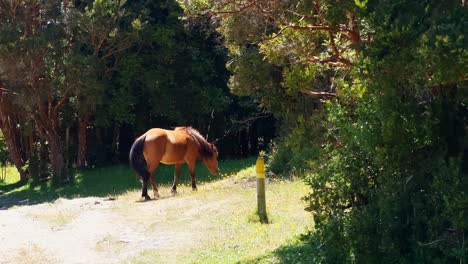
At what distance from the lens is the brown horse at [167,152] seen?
1856 cm

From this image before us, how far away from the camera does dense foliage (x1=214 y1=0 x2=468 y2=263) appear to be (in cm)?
700

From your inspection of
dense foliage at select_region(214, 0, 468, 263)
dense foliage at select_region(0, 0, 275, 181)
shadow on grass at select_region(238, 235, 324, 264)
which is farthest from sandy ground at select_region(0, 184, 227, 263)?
dense foliage at select_region(0, 0, 275, 181)

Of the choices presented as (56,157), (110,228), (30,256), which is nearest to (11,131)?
(56,157)

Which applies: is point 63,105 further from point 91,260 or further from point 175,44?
point 91,260

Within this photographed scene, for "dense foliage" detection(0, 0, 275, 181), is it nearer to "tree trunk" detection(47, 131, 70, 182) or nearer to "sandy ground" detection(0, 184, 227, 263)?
"tree trunk" detection(47, 131, 70, 182)

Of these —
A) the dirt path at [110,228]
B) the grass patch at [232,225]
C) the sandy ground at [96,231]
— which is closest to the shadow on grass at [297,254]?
the grass patch at [232,225]

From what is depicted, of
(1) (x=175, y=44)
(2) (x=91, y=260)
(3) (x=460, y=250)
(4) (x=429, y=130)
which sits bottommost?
(2) (x=91, y=260)

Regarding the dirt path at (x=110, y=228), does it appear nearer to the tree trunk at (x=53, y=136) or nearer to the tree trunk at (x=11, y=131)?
Answer: the tree trunk at (x=53, y=136)

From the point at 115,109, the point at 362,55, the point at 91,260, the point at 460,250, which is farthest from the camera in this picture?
the point at 115,109

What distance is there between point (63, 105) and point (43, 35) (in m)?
5.03

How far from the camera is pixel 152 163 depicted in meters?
19.3

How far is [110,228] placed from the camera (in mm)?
13617

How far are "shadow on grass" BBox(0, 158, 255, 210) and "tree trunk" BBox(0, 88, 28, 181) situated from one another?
1.04 m

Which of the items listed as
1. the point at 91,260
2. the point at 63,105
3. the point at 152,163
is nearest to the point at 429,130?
the point at 91,260
